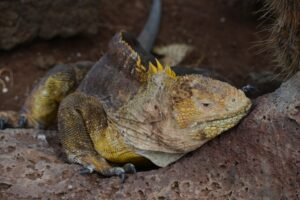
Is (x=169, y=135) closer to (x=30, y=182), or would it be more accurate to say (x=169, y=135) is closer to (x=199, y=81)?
(x=199, y=81)

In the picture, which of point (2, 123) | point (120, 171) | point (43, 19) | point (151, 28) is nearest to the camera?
point (120, 171)

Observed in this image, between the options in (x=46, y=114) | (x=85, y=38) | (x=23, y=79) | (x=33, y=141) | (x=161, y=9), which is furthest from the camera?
(x=161, y=9)

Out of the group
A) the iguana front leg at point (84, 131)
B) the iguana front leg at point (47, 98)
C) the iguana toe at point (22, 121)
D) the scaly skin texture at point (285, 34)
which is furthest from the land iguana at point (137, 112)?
the scaly skin texture at point (285, 34)

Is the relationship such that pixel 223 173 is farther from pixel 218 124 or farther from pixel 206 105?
pixel 206 105

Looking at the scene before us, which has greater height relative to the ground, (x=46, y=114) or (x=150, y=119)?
(x=150, y=119)

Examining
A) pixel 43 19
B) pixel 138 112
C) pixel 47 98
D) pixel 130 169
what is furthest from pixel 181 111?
pixel 43 19

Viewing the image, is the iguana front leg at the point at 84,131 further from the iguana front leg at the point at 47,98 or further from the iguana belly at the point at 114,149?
the iguana front leg at the point at 47,98

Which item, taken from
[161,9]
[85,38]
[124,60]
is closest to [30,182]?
[124,60]
